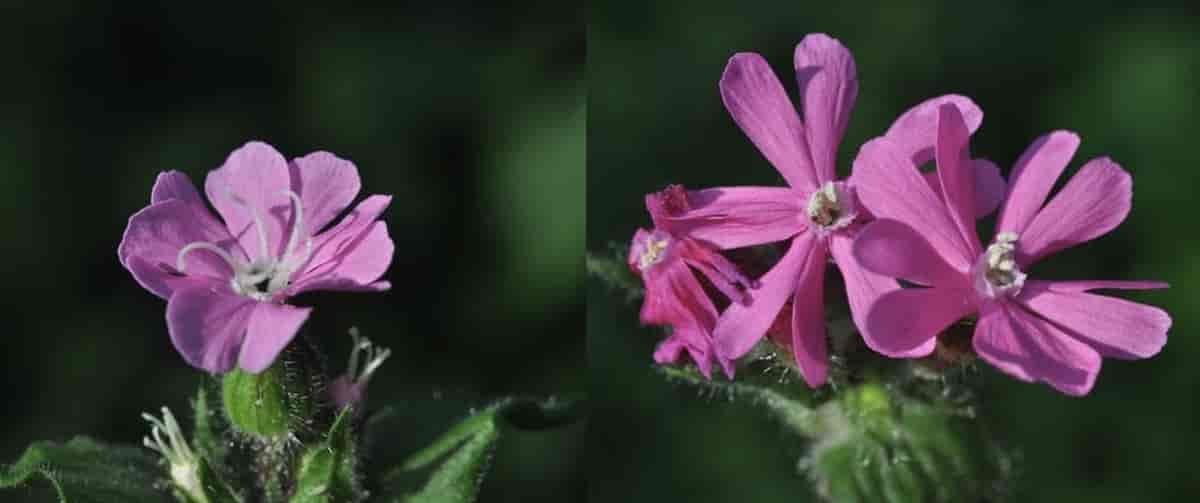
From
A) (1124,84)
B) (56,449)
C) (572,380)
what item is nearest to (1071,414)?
(1124,84)

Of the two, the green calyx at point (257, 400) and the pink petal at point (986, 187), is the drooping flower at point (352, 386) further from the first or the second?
the pink petal at point (986, 187)

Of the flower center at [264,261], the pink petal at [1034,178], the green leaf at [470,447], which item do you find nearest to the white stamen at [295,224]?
the flower center at [264,261]

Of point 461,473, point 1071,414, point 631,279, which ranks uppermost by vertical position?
point 631,279

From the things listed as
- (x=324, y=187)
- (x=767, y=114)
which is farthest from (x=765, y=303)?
(x=324, y=187)

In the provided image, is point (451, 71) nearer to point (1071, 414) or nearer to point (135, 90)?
point (135, 90)

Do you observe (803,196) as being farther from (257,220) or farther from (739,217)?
(257,220)

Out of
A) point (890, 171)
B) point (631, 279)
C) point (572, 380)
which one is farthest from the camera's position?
point (572, 380)

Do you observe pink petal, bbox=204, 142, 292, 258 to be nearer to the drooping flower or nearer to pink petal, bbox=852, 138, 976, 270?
the drooping flower
